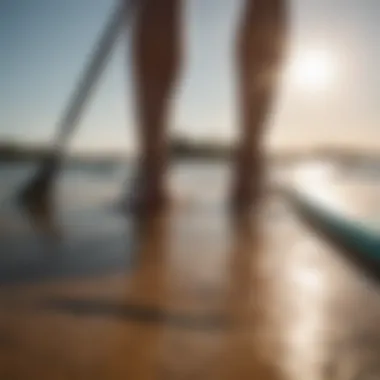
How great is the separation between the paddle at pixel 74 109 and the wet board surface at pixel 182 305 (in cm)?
9

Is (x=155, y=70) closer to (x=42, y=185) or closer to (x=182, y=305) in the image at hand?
(x=42, y=185)

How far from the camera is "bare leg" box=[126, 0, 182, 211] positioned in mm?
A: 1153

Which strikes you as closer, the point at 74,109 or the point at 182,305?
the point at 182,305

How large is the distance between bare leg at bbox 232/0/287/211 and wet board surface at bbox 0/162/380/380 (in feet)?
0.53

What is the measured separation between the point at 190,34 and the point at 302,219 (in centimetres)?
41

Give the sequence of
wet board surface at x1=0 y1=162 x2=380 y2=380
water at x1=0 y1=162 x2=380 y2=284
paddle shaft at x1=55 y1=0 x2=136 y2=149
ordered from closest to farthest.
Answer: wet board surface at x1=0 y1=162 x2=380 y2=380 < water at x1=0 y1=162 x2=380 y2=284 < paddle shaft at x1=55 y1=0 x2=136 y2=149

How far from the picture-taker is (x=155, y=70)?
45.9 inches

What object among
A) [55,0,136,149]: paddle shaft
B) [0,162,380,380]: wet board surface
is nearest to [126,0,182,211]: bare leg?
[55,0,136,149]: paddle shaft

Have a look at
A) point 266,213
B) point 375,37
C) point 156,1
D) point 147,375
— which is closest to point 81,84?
point 156,1

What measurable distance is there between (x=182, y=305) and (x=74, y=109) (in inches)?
23.0

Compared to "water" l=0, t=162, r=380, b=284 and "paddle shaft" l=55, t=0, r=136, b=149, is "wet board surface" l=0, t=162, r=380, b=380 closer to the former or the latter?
"water" l=0, t=162, r=380, b=284

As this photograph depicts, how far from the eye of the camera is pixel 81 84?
1.18 meters

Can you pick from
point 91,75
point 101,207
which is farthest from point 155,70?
point 101,207

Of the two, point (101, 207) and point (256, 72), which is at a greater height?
point (256, 72)
